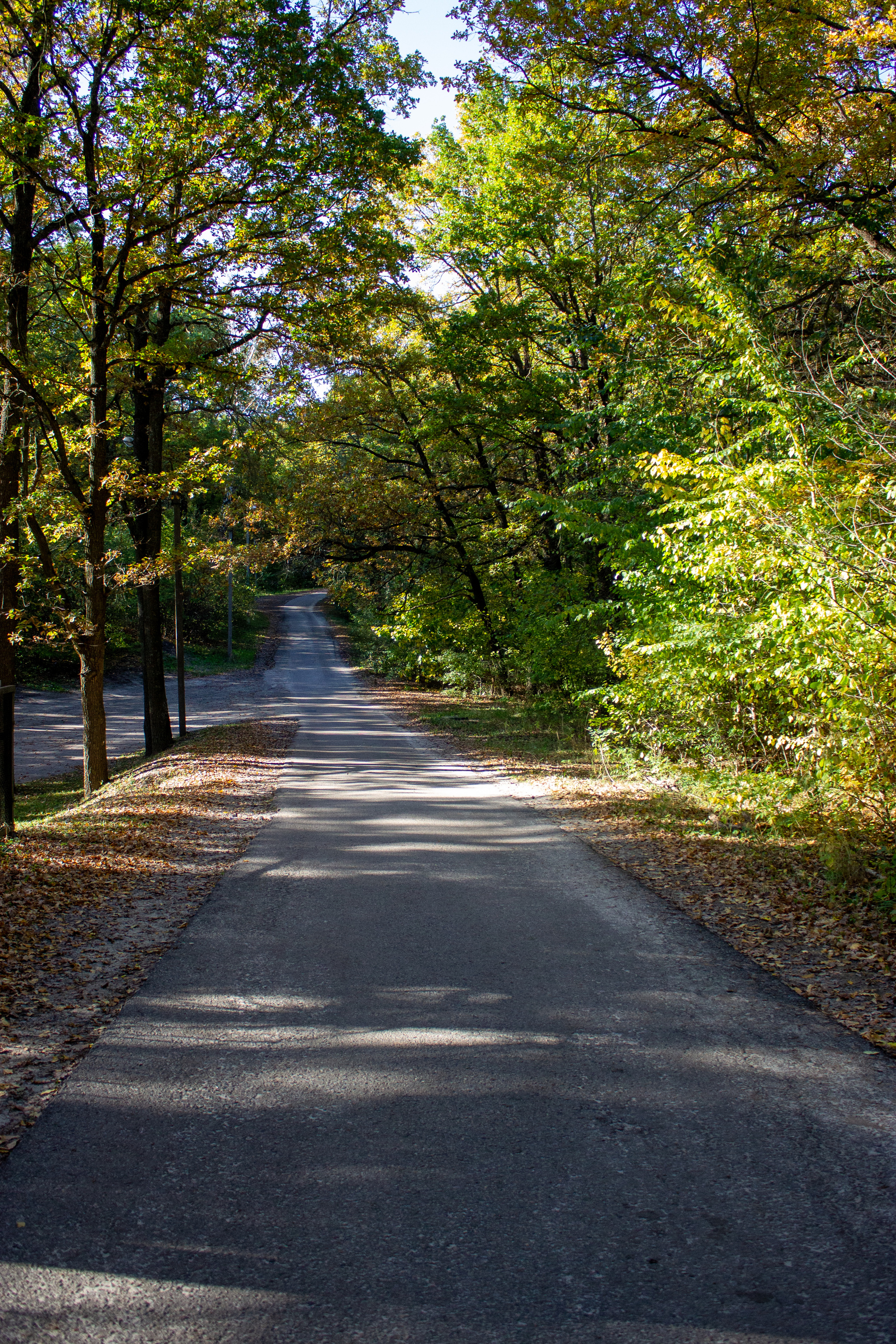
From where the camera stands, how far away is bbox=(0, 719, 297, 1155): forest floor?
433cm

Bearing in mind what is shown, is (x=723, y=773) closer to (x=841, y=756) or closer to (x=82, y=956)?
(x=841, y=756)

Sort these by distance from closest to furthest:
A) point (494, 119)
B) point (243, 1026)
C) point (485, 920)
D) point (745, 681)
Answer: point (243, 1026) → point (485, 920) → point (745, 681) → point (494, 119)

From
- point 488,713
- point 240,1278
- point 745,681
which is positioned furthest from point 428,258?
point 240,1278

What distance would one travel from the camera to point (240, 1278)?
2719 millimetres

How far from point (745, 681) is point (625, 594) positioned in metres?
2.66

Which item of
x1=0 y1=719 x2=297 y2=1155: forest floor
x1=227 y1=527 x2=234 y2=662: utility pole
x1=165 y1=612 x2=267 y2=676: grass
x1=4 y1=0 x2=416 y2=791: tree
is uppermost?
x1=4 y1=0 x2=416 y2=791: tree

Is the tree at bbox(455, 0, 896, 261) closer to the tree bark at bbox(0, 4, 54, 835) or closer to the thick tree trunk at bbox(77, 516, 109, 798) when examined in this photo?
the tree bark at bbox(0, 4, 54, 835)

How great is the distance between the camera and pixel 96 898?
6.71 metres

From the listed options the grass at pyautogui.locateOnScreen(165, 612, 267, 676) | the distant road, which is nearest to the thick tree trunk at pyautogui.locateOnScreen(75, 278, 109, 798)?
the distant road

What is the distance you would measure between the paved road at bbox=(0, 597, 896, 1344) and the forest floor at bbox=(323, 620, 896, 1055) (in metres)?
0.28

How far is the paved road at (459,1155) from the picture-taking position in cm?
261

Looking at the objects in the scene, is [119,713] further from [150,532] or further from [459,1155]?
[459,1155]

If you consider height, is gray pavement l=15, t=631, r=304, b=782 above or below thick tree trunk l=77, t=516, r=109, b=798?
below

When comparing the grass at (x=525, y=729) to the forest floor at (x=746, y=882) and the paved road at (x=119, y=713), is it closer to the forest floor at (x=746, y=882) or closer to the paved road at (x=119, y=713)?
the forest floor at (x=746, y=882)
